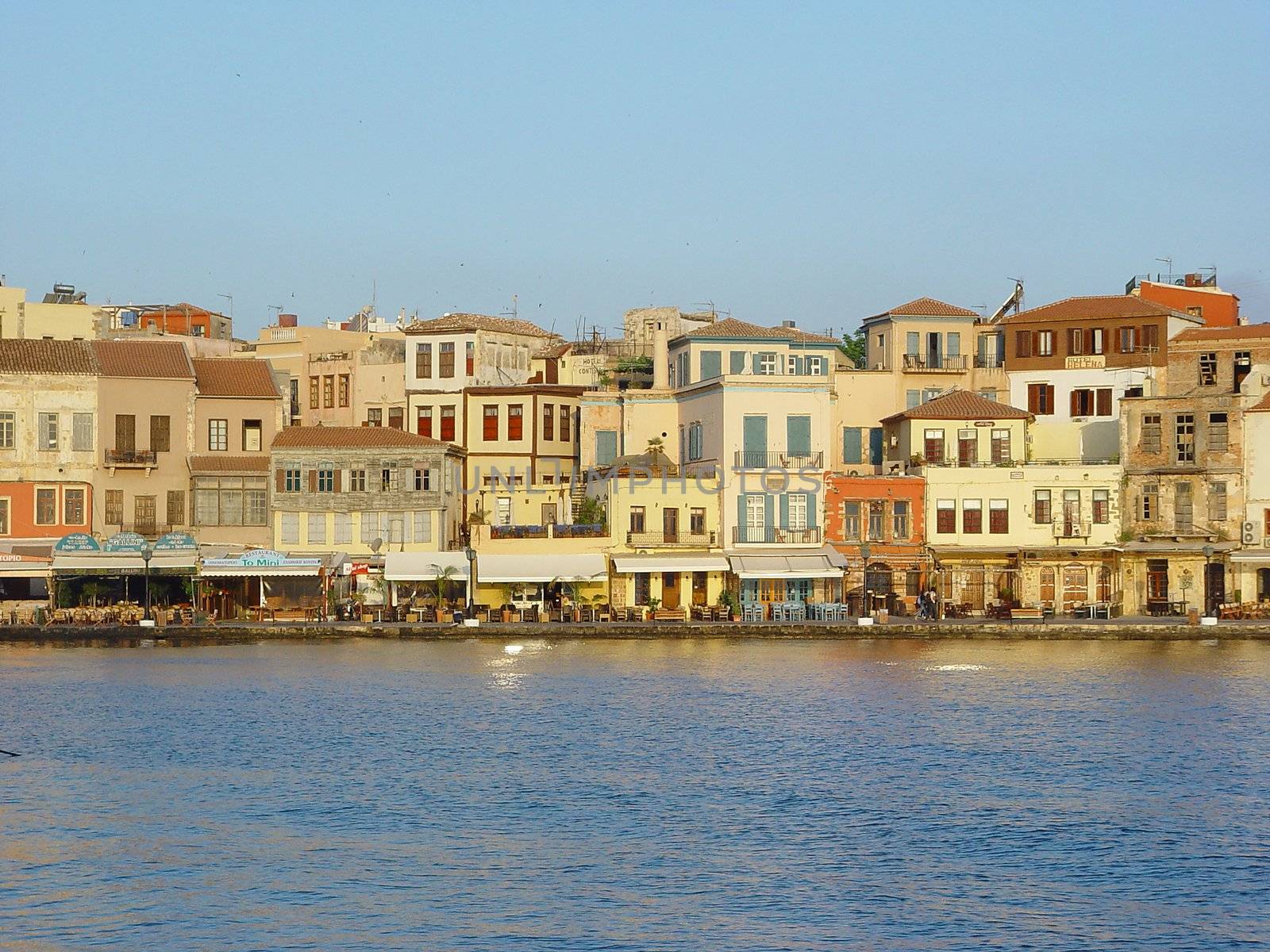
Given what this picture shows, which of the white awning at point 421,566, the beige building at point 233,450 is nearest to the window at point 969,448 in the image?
the white awning at point 421,566

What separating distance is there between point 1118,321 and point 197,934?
182 feet

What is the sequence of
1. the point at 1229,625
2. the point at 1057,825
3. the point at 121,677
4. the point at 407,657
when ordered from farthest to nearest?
the point at 1229,625 < the point at 407,657 < the point at 121,677 < the point at 1057,825

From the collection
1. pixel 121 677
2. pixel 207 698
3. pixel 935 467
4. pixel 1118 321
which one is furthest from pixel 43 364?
pixel 1118 321

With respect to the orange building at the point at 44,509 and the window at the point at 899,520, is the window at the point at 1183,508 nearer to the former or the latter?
the window at the point at 899,520

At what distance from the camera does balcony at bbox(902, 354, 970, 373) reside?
74.9m

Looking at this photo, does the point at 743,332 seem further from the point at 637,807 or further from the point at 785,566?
the point at 637,807

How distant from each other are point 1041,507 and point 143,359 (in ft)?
112

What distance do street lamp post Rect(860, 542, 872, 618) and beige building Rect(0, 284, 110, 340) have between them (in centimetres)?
3577

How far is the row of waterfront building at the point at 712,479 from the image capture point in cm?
6444

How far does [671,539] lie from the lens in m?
65.1

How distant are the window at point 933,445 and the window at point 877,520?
10.8 feet

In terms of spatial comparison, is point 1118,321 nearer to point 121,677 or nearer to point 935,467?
point 935,467

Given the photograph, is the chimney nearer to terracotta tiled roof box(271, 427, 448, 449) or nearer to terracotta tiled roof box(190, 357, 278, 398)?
terracotta tiled roof box(271, 427, 448, 449)

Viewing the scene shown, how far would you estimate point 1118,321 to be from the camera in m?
72.1
